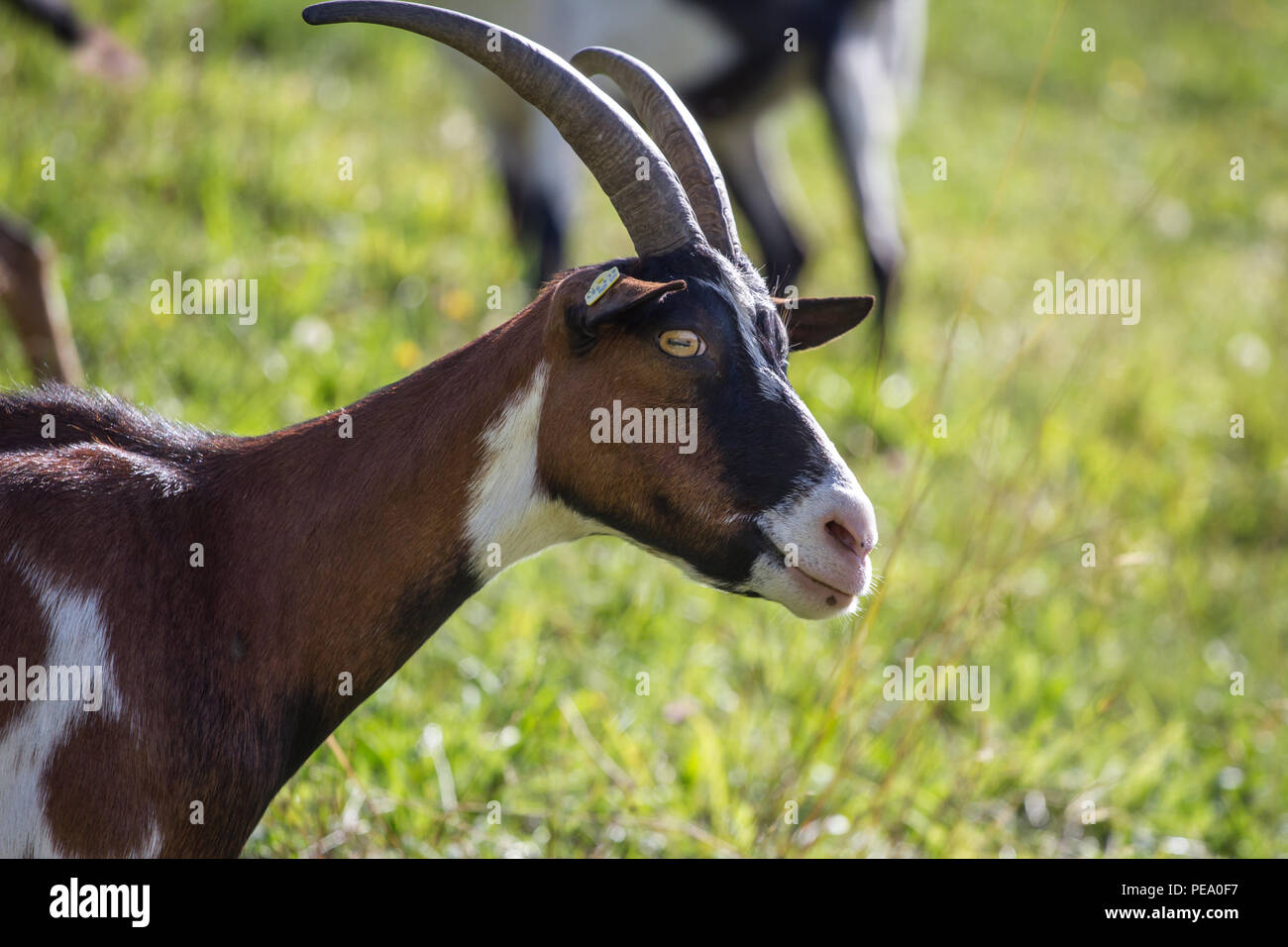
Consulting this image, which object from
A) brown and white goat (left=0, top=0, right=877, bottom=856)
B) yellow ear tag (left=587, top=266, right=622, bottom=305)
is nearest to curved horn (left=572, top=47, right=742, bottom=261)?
brown and white goat (left=0, top=0, right=877, bottom=856)

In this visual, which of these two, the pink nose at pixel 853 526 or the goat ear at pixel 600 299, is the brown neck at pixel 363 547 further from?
the pink nose at pixel 853 526

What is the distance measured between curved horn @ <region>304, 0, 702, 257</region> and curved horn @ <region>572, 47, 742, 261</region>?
0.44 ft

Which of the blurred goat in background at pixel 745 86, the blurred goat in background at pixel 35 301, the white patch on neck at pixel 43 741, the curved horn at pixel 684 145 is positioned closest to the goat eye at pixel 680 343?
the curved horn at pixel 684 145

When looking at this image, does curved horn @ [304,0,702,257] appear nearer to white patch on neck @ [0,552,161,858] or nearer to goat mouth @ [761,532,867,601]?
goat mouth @ [761,532,867,601]

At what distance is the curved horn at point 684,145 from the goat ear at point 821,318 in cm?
29

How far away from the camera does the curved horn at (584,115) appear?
7.67 feet

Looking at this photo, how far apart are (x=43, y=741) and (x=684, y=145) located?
1591 mm

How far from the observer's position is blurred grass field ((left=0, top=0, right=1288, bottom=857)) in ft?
12.1

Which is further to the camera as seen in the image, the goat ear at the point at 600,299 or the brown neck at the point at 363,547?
the brown neck at the point at 363,547

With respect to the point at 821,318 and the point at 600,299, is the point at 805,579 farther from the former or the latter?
the point at 821,318

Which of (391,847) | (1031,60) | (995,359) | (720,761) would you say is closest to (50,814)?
(391,847)

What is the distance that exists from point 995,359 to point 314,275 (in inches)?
161

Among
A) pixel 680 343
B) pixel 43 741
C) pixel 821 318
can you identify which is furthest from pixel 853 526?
pixel 43 741
